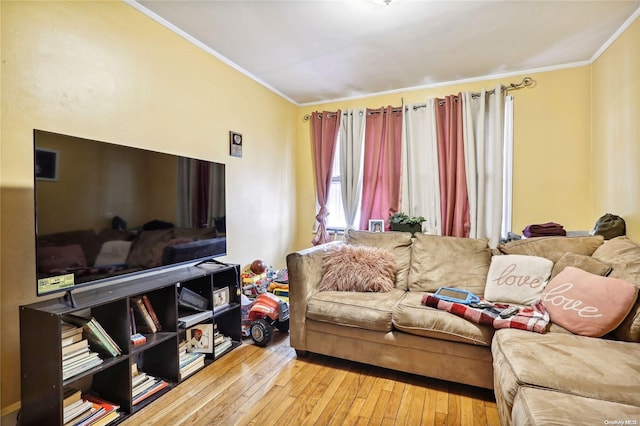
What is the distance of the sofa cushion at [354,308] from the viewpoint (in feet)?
6.72

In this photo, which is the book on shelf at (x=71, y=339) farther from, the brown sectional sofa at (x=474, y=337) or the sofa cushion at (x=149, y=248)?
the brown sectional sofa at (x=474, y=337)

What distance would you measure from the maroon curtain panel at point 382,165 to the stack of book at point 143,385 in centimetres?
268

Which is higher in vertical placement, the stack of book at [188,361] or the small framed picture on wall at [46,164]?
the small framed picture on wall at [46,164]

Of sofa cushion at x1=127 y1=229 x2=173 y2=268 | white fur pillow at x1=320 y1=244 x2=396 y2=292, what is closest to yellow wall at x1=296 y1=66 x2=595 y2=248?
white fur pillow at x1=320 y1=244 x2=396 y2=292

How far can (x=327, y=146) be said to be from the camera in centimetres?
412

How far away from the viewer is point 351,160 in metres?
4.00

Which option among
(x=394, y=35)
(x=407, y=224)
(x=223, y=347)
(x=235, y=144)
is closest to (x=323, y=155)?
(x=235, y=144)

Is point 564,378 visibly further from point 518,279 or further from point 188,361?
point 188,361

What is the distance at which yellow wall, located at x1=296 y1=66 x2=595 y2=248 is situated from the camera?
10.2 feet

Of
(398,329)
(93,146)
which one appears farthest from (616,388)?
(93,146)

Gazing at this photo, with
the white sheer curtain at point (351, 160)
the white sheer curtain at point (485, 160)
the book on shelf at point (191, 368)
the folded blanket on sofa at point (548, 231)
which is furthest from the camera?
the white sheer curtain at point (351, 160)

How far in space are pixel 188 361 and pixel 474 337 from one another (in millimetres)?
1776

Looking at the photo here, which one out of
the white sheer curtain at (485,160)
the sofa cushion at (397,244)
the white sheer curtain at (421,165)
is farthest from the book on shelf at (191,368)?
the white sheer curtain at (485,160)

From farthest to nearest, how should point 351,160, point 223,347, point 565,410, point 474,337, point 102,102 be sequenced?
point 351,160, point 223,347, point 102,102, point 474,337, point 565,410
